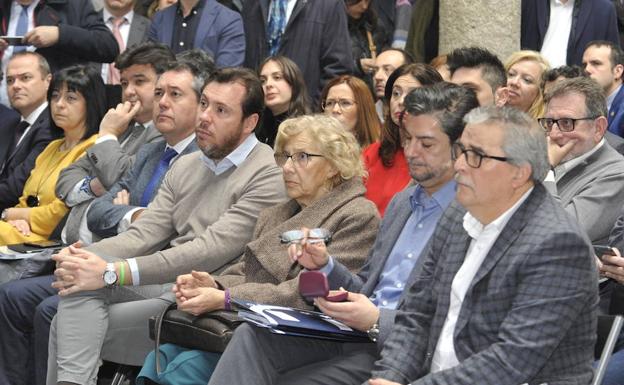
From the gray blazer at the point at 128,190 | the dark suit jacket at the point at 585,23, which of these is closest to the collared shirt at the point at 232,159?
the gray blazer at the point at 128,190

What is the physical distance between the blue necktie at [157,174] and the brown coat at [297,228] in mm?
1253

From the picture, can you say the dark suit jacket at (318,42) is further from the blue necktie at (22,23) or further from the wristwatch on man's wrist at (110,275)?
the wristwatch on man's wrist at (110,275)

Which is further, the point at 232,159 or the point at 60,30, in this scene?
the point at 60,30

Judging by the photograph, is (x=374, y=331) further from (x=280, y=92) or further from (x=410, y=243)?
(x=280, y=92)

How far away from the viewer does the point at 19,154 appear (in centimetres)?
780

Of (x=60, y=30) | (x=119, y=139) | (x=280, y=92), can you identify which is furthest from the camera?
(x=60, y=30)

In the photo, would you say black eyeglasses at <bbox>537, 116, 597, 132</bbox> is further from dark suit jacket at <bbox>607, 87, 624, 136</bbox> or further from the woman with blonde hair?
dark suit jacket at <bbox>607, 87, 624, 136</bbox>

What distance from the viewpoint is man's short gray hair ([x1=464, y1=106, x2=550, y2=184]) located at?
3900 mm

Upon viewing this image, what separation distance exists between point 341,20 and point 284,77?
98 cm

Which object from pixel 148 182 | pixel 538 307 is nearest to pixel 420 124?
pixel 538 307

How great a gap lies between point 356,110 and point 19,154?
256cm

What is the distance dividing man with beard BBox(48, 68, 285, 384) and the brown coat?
0.31 meters

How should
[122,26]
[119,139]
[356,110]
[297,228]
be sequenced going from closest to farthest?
[297,228]
[356,110]
[119,139]
[122,26]

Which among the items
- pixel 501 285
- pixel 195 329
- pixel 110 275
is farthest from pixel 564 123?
pixel 110 275
